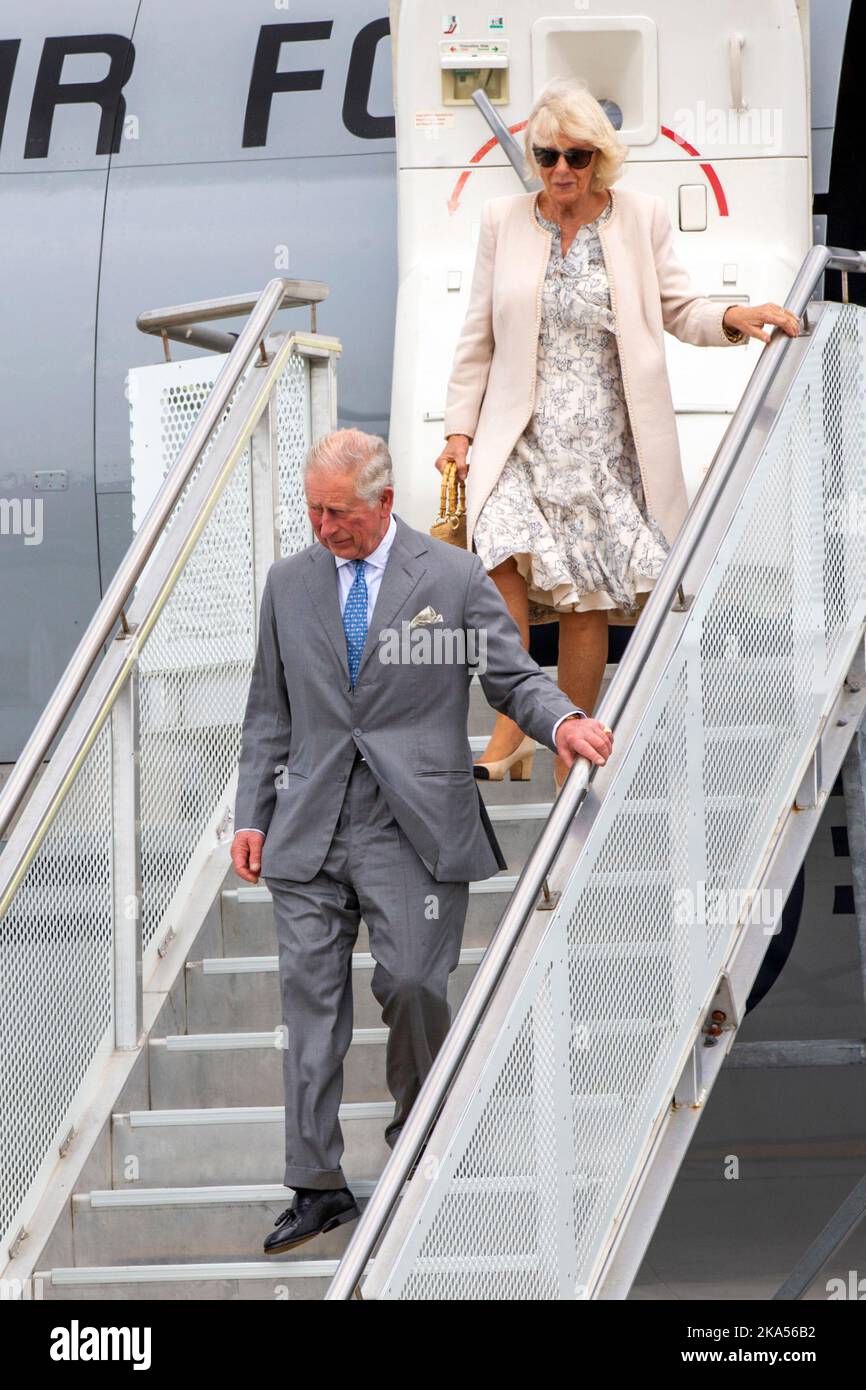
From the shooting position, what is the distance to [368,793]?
3.85 m

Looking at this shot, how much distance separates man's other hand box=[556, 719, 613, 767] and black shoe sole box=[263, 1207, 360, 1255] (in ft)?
3.33

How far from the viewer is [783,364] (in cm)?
439

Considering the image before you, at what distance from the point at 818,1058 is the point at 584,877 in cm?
209

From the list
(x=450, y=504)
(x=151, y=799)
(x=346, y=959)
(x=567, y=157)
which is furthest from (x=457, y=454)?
(x=346, y=959)

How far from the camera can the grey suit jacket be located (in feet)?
12.5

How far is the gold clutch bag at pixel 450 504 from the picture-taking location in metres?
4.70

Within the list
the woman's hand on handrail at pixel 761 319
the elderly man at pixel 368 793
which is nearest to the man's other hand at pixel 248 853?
the elderly man at pixel 368 793

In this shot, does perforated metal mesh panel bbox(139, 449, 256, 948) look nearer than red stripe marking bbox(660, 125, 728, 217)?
Yes

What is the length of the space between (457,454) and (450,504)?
12cm

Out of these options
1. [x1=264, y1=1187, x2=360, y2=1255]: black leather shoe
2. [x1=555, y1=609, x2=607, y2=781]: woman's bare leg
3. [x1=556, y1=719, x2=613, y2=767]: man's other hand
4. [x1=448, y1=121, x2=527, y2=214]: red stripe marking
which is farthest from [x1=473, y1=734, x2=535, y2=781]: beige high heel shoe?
[x1=448, y1=121, x2=527, y2=214]: red stripe marking

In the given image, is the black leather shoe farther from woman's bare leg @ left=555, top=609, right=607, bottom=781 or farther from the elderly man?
woman's bare leg @ left=555, top=609, right=607, bottom=781

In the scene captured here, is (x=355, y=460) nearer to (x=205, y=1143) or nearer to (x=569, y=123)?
(x=569, y=123)

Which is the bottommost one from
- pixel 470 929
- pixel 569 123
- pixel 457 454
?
pixel 470 929
